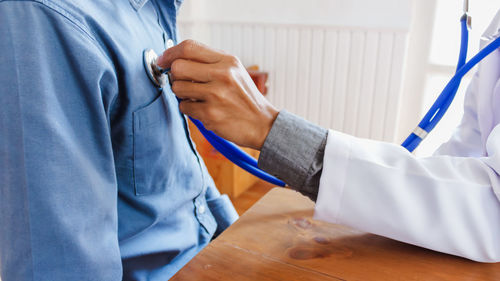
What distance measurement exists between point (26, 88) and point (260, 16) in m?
2.44

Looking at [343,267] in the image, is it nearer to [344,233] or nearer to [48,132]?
[344,233]

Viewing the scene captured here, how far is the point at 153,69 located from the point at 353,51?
209 cm

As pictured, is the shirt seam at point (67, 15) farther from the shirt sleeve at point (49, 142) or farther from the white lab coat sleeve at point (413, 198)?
the white lab coat sleeve at point (413, 198)

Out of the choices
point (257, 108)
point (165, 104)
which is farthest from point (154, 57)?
point (257, 108)

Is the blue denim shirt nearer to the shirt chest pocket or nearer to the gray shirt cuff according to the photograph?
the shirt chest pocket

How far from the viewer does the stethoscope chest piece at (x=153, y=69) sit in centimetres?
65

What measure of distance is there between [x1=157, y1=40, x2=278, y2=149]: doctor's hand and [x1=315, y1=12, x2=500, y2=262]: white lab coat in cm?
13

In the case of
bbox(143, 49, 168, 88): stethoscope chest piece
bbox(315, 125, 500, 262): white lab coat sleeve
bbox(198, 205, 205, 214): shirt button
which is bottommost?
bbox(198, 205, 205, 214): shirt button

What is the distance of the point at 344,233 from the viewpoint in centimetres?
65

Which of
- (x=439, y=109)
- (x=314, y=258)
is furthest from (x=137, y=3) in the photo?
(x=439, y=109)

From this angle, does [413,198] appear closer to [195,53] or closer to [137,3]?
[195,53]

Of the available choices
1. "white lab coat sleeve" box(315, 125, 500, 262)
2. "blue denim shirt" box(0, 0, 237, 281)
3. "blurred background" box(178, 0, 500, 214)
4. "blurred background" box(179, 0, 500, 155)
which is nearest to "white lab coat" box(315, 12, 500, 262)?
"white lab coat sleeve" box(315, 125, 500, 262)

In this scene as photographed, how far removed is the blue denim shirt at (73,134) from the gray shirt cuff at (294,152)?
0.71 ft

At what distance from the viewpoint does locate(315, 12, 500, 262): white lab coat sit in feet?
1.90
